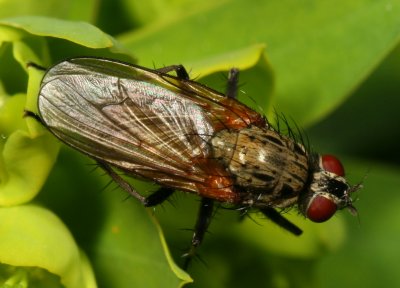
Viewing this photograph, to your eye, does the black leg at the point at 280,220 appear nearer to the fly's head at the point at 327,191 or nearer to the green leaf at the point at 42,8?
the fly's head at the point at 327,191

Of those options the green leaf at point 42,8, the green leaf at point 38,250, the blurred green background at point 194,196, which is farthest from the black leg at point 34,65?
the green leaf at point 38,250

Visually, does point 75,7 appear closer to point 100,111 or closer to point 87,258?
point 100,111

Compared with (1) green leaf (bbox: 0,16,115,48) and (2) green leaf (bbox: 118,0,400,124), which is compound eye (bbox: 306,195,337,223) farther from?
(1) green leaf (bbox: 0,16,115,48)

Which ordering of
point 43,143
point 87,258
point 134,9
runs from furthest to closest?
point 134,9 < point 87,258 < point 43,143

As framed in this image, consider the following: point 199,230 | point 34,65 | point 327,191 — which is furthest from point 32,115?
point 327,191

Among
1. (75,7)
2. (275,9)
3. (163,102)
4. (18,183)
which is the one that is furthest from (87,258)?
(275,9)

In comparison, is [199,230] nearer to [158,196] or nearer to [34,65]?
[158,196]
